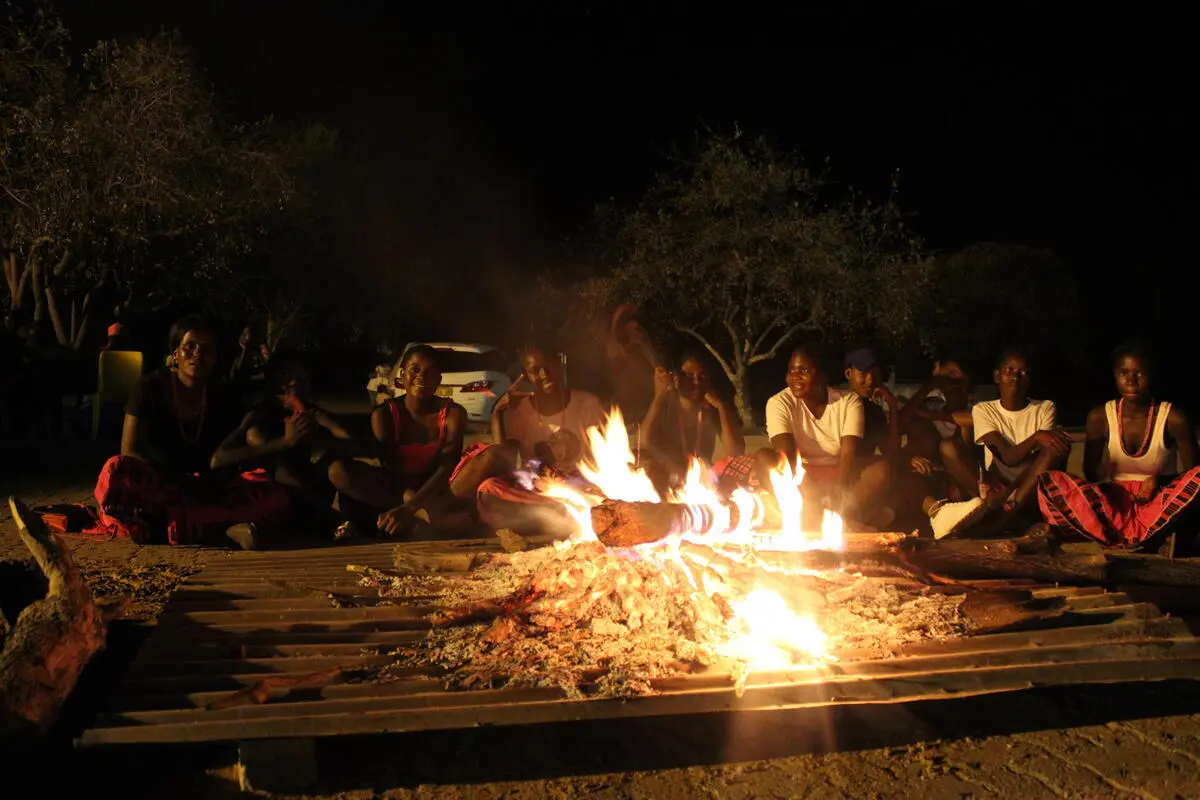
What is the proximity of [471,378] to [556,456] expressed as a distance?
10.2m

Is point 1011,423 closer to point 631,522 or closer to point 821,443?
point 821,443

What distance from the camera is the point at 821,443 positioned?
6.89 meters

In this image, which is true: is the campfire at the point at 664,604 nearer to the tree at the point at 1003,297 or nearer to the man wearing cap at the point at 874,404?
the man wearing cap at the point at 874,404

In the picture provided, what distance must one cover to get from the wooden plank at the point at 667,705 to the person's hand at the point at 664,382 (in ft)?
13.0

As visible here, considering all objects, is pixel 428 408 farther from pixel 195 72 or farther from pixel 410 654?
pixel 195 72

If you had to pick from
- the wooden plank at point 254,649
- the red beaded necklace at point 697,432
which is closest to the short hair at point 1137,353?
the red beaded necklace at point 697,432

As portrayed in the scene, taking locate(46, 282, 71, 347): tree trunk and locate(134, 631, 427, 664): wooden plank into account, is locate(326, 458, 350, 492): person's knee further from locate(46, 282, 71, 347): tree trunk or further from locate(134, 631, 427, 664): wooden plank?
locate(46, 282, 71, 347): tree trunk

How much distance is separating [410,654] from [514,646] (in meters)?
0.40

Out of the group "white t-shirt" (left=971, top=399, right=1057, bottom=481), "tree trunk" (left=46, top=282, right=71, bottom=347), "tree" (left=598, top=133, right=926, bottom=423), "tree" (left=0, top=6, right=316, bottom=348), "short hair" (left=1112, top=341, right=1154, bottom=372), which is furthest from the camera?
"tree" (left=598, top=133, right=926, bottom=423)

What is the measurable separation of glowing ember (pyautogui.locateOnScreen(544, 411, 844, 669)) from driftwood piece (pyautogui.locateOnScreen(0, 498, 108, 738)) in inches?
84.0

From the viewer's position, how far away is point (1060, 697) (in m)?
4.05

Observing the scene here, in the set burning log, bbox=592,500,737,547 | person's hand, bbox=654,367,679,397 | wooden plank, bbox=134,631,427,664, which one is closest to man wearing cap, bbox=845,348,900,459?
person's hand, bbox=654,367,679,397

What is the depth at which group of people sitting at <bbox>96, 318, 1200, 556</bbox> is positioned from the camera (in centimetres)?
618

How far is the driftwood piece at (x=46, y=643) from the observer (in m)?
3.32
